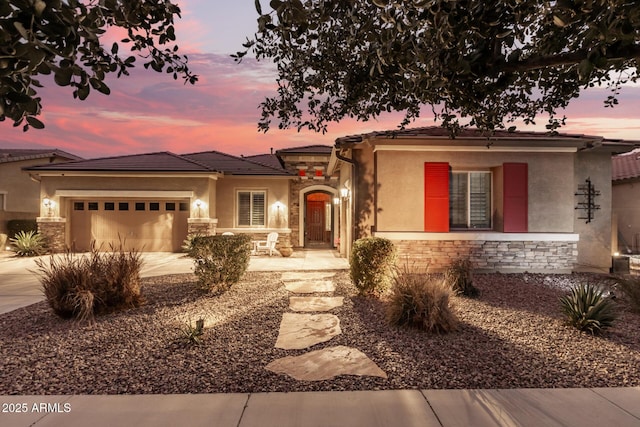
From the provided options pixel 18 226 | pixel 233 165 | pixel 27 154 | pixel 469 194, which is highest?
pixel 27 154

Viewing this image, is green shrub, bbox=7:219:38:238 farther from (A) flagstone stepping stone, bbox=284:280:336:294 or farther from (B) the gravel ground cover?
(A) flagstone stepping stone, bbox=284:280:336:294

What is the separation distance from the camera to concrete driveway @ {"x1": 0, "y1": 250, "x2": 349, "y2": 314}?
7.05 meters

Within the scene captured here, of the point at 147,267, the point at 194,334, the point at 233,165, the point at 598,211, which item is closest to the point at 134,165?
the point at 233,165

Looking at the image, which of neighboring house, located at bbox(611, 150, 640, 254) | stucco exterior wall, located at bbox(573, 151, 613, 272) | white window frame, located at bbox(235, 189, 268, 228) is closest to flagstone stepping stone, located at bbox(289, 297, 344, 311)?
stucco exterior wall, located at bbox(573, 151, 613, 272)

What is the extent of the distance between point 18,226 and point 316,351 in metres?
18.3

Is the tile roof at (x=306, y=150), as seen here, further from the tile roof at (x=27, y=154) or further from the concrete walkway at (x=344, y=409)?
the concrete walkway at (x=344, y=409)

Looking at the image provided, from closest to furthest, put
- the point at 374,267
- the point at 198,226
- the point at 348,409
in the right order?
the point at 348,409 < the point at 374,267 < the point at 198,226

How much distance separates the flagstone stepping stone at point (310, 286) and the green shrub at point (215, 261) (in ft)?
4.23

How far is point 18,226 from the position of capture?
1599cm

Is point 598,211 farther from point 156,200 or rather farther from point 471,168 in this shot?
point 156,200

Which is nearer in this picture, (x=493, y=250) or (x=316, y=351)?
(x=316, y=351)

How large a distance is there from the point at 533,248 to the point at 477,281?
2.31m

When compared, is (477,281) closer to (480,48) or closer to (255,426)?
(480,48)

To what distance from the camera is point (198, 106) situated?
47.4 ft
